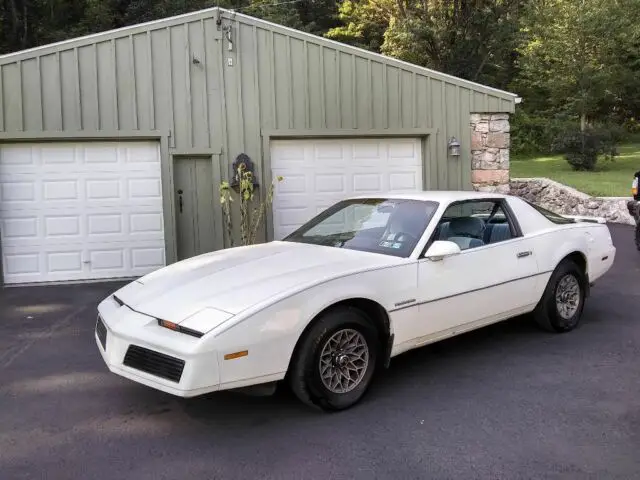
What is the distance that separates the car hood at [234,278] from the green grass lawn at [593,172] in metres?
13.2

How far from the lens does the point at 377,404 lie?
157 inches

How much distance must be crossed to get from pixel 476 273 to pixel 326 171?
5.33 meters

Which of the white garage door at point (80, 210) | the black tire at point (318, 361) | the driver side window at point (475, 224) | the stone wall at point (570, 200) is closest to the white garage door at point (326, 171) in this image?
the white garage door at point (80, 210)

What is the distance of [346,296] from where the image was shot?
149 inches

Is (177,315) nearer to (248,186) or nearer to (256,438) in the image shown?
(256,438)

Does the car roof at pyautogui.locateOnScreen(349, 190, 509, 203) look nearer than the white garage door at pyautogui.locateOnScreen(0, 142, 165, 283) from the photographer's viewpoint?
Yes

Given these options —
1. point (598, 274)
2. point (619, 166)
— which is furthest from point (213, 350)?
point (619, 166)

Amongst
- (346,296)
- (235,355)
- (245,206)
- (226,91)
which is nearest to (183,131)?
(226,91)

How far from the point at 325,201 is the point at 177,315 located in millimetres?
6312

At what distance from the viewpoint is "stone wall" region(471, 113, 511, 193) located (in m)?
Result: 10.0

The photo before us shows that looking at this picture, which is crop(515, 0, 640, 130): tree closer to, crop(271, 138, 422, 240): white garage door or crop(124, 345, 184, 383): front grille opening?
crop(271, 138, 422, 240): white garage door

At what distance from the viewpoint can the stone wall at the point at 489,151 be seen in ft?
32.9

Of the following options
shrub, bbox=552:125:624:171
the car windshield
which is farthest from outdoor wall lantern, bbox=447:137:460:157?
shrub, bbox=552:125:624:171

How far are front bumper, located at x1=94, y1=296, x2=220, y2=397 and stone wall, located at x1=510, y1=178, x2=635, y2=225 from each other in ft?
41.1
